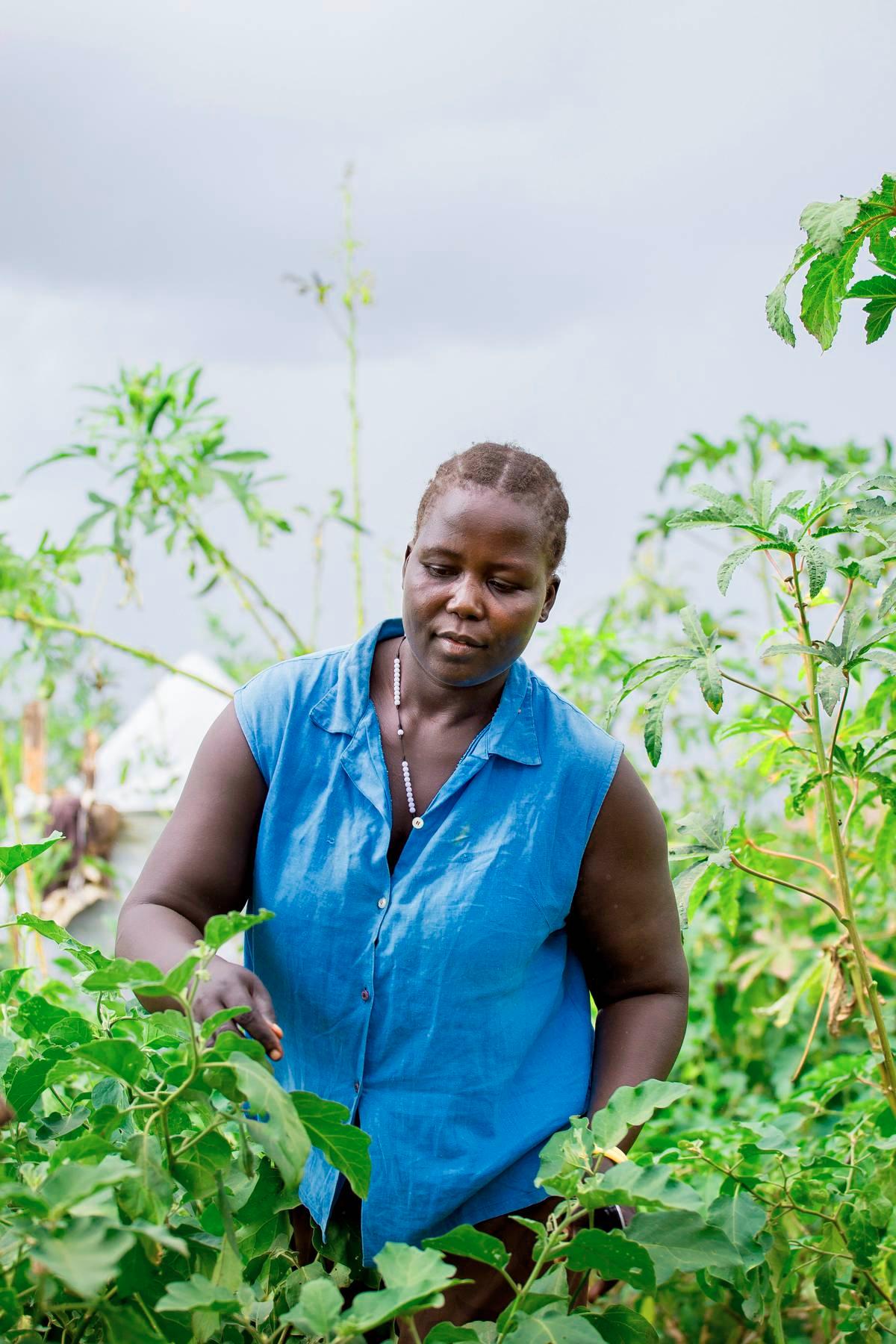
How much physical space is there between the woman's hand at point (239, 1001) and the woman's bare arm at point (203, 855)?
0.22 meters

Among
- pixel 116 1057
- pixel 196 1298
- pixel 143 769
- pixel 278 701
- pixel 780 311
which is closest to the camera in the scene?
pixel 196 1298

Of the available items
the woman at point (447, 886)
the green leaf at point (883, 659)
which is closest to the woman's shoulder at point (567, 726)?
the woman at point (447, 886)

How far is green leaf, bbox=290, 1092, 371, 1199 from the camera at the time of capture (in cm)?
125

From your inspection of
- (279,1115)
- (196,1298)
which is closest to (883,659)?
(279,1115)

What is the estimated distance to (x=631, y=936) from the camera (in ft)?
6.08

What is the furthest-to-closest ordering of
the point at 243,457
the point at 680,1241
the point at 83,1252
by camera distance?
1. the point at 243,457
2. the point at 680,1241
3. the point at 83,1252

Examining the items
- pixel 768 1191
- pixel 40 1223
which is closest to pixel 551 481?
pixel 768 1191

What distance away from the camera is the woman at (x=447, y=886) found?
5.64 feet

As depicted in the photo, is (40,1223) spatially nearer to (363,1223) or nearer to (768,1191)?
(363,1223)

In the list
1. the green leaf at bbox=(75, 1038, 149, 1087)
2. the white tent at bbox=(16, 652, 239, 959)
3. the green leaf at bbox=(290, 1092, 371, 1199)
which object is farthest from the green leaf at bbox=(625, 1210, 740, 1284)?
the white tent at bbox=(16, 652, 239, 959)

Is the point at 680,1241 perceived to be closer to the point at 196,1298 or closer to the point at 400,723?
the point at 196,1298

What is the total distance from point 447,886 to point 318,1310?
65cm

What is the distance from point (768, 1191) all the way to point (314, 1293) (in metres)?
0.88

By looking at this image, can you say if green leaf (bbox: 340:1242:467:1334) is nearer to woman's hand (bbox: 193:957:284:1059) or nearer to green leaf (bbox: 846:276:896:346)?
woman's hand (bbox: 193:957:284:1059)
